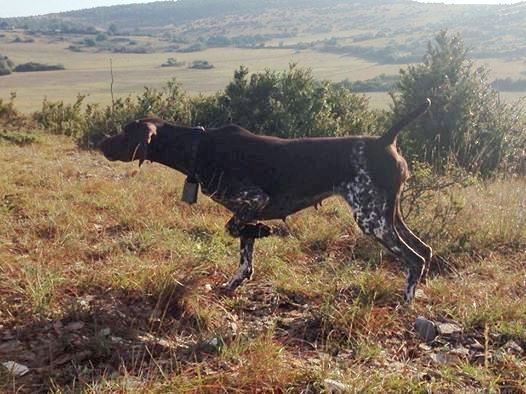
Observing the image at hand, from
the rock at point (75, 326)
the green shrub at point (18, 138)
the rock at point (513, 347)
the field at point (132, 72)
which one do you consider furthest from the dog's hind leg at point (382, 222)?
the field at point (132, 72)

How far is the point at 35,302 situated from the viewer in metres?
3.88

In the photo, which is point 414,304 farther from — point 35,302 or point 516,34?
point 516,34

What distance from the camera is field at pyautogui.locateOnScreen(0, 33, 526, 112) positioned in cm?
2530

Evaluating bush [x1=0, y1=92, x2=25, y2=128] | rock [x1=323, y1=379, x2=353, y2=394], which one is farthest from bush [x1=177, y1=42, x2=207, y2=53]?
rock [x1=323, y1=379, x2=353, y2=394]

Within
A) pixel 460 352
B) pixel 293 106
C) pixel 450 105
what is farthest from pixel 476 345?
pixel 293 106

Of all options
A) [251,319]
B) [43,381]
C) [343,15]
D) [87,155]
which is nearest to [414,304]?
[251,319]

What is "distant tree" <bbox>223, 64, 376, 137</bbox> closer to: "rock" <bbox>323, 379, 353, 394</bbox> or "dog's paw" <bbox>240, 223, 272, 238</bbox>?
"dog's paw" <bbox>240, 223, 272, 238</bbox>

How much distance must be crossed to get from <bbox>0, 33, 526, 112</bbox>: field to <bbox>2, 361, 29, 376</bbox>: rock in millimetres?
17054

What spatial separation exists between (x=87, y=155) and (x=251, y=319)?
813 centimetres

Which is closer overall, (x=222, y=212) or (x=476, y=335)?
(x=476, y=335)

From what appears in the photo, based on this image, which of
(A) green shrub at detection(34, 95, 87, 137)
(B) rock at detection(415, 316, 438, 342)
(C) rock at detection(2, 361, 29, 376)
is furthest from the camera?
(A) green shrub at detection(34, 95, 87, 137)

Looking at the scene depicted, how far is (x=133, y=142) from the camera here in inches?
177

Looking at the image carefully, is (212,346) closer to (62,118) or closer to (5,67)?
(62,118)

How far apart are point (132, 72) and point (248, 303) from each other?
1421 inches
